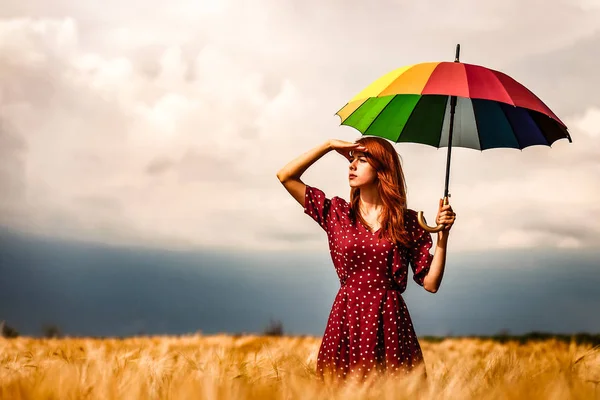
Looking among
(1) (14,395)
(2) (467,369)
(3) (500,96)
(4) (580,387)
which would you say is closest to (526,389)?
(4) (580,387)

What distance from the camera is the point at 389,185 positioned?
407cm

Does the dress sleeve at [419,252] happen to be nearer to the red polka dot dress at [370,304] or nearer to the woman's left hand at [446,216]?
the red polka dot dress at [370,304]

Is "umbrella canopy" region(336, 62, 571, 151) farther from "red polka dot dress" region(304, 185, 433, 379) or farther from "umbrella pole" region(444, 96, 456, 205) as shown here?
"red polka dot dress" region(304, 185, 433, 379)

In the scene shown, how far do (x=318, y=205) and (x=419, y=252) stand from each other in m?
0.67

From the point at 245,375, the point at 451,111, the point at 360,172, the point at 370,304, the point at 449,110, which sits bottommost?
the point at 245,375

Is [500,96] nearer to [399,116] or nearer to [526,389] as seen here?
[399,116]

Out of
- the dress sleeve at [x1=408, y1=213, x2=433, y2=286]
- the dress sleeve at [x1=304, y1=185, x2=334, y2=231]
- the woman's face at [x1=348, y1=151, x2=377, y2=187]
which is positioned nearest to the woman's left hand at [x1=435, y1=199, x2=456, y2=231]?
the dress sleeve at [x1=408, y1=213, x2=433, y2=286]

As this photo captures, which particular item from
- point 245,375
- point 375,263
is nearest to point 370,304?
point 375,263

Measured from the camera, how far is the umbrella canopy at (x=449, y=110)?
4047mm

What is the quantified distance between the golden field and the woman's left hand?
32.2 inches

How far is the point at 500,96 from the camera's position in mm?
4113

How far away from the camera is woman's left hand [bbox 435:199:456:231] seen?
4008 millimetres

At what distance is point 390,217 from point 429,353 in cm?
247

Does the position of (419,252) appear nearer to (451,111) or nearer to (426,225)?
(426,225)
